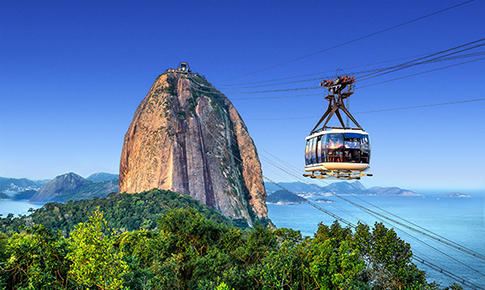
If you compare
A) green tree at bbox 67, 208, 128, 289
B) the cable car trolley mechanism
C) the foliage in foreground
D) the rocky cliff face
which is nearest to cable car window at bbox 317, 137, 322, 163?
the cable car trolley mechanism

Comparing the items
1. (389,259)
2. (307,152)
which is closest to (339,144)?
(307,152)

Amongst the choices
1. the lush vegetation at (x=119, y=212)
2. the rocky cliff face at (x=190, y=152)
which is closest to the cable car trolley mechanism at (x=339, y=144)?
the lush vegetation at (x=119, y=212)

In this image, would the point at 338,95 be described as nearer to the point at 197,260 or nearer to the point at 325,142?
the point at 325,142

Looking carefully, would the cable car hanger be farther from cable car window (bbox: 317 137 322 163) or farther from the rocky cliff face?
the rocky cliff face

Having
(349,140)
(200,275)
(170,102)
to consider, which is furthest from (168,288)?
(170,102)

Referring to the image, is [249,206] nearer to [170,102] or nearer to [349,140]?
[170,102]

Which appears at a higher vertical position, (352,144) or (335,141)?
(335,141)

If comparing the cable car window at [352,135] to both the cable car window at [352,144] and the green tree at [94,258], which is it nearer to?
the cable car window at [352,144]

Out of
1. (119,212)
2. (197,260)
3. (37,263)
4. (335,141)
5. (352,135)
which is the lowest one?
(119,212)

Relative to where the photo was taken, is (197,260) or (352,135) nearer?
(352,135)
